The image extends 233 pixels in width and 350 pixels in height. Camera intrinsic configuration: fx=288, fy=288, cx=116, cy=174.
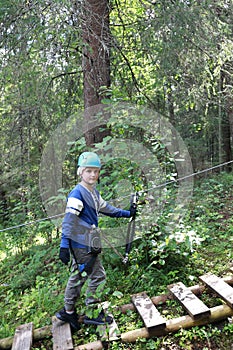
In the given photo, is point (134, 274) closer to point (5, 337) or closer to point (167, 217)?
point (167, 217)

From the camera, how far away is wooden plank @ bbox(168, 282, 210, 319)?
2.49 meters

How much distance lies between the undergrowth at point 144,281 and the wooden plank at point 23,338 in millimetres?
90

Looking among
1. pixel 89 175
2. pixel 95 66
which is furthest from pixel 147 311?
pixel 95 66

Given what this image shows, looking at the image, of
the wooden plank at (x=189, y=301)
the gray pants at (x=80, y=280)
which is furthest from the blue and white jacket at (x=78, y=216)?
the wooden plank at (x=189, y=301)

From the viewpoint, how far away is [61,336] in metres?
2.57

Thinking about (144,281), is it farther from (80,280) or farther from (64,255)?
(64,255)

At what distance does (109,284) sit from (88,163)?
1522mm

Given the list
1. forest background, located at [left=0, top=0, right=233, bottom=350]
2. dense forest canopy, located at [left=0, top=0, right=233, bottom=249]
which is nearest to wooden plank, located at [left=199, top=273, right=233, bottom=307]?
forest background, located at [left=0, top=0, right=233, bottom=350]

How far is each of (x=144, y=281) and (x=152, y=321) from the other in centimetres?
76

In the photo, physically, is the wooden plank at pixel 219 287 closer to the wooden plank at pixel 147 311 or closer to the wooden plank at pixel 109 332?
the wooden plank at pixel 147 311

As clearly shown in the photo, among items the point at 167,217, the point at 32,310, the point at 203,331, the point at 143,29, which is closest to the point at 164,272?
the point at 167,217

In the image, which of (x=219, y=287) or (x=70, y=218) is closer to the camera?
(x=70, y=218)

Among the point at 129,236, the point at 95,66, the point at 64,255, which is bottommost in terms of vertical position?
the point at 129,236

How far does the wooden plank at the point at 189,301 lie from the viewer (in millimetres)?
2494
